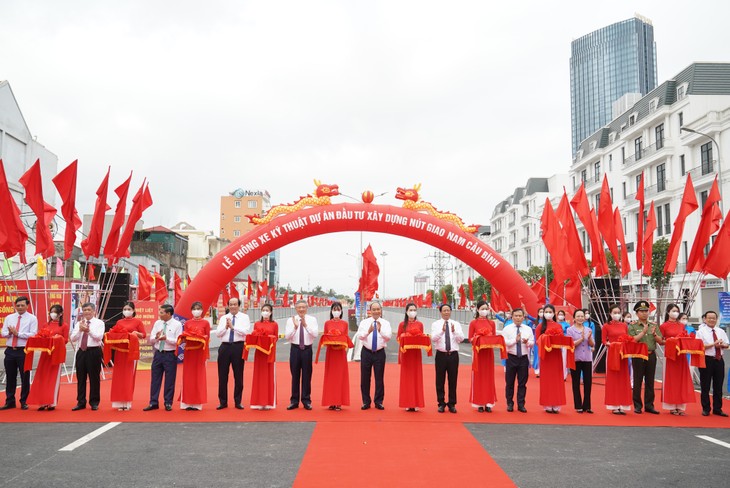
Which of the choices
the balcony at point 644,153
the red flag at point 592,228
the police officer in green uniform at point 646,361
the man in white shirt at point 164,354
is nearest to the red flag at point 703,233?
the red flag at point 592,228

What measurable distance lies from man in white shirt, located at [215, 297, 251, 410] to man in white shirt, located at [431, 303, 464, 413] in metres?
2.91

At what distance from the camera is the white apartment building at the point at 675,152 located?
2939cm

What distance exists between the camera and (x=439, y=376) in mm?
8438

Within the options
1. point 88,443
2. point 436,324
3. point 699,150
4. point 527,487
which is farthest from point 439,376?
point 699,150

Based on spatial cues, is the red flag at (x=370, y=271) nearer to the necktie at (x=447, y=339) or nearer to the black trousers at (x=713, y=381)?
the necktie at (x=447, y=339)

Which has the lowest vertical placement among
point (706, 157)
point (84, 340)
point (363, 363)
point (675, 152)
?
Answer: point (363, 363)

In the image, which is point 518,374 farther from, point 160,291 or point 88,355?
point 160,291

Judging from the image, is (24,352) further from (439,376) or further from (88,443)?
(439,376)

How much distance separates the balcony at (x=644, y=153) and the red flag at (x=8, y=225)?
3495 centimetres

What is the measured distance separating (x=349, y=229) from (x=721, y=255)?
7.61 meters

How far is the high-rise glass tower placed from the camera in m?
120

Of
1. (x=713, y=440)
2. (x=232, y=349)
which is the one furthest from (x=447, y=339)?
(x=713, y=440)

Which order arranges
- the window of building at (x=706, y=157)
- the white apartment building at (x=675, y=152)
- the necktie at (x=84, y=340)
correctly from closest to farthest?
1. the necktie at (x=84, y=340)
2. the white apartment building at (x=675, y=152)
3. the window of building at (x=706, y=157)

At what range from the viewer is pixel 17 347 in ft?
27.7
